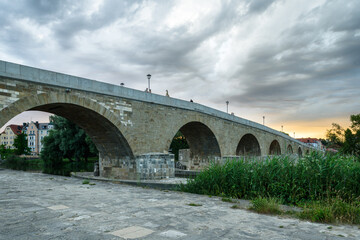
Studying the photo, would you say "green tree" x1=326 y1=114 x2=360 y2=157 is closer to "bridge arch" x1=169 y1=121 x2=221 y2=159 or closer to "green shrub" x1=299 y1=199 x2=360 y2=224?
"bridge arch" x1=169 y1=121 x2=221 y2=159

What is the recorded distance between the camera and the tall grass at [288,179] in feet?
20.4

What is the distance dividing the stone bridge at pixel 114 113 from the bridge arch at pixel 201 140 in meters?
0.22

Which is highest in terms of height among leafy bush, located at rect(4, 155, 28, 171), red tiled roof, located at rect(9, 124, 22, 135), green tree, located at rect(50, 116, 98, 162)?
red tiled roof, located at rect(9, 124, 22, 135)

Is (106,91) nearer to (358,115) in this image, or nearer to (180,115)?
(180,115)

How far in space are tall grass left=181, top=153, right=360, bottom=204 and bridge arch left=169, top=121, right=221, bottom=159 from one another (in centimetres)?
1156

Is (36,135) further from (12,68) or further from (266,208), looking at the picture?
(266,208)

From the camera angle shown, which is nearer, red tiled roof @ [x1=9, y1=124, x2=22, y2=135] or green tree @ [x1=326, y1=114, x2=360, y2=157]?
green tree @ [x1=326, y1=114, x2=360, y2=157]

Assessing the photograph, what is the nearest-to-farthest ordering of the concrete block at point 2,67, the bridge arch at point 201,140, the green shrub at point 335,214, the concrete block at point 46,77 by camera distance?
the green shrub at point 335,214 → the concrete block at point 2,67 → the concrete block at point 46,77 → the bridge arch at point 201,140

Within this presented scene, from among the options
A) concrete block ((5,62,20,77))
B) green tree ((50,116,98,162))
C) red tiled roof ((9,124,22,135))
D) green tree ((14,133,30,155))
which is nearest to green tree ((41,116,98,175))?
green tree ((50,116,98,162))

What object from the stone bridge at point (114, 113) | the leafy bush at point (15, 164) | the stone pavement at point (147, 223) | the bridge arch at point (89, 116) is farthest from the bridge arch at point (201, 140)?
the leafy bush at point (15, 164)

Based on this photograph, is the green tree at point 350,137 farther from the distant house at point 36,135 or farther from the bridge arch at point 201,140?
the distant house at point 36,135

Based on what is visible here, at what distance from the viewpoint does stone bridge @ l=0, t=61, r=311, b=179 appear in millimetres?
9461

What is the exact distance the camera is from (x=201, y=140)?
71.8 feet

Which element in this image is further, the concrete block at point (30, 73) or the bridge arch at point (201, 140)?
the bridge arch at point (201, 140)
